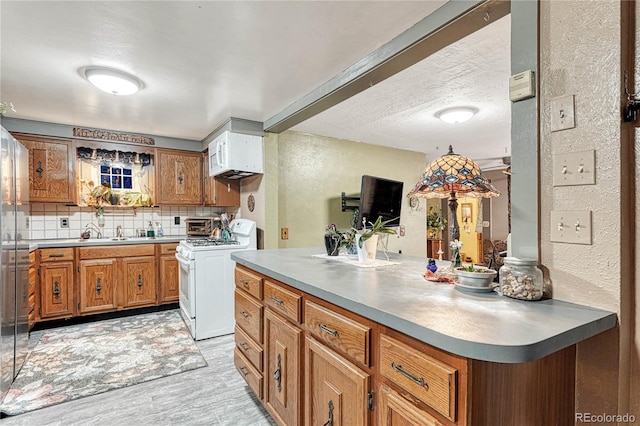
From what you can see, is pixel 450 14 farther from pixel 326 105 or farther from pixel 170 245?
pixel 170 245

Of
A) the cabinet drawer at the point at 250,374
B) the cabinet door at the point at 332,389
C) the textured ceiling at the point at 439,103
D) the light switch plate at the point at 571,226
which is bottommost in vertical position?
the cabinet drawer at the point at 250,374

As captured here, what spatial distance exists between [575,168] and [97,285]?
4.32 meters

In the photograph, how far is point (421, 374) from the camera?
86cm

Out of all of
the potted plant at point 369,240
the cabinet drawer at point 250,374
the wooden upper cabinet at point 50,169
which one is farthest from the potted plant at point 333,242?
the wooden upper cabinet at point 50,169

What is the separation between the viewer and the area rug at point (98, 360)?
2162mm

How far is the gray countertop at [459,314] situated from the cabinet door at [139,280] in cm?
300

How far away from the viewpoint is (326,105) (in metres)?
2.70

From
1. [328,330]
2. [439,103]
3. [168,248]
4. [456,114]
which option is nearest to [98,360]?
[168,248]

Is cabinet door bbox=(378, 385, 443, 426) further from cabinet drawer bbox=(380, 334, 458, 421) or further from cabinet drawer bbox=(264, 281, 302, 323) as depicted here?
cabinet drawer bbox=(264, 281, 302, 323)

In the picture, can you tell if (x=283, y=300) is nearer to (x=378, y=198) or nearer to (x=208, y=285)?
(x=208, y=285)

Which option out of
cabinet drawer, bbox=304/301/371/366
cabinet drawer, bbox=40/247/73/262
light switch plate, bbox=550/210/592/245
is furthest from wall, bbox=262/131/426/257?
light switch plate, bbox=550/210/592/245

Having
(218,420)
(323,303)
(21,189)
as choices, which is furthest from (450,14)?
(21,189)

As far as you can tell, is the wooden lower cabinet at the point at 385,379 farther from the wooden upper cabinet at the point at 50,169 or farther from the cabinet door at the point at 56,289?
the wooden upper cabinet at the point at 50,169

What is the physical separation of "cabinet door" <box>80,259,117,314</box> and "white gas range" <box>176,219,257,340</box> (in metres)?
0.93
